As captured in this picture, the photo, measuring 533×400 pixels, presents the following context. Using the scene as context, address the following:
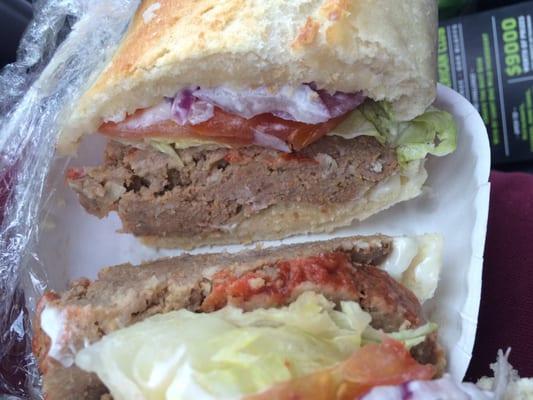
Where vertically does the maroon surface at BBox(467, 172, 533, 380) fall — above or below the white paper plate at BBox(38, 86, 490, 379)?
below

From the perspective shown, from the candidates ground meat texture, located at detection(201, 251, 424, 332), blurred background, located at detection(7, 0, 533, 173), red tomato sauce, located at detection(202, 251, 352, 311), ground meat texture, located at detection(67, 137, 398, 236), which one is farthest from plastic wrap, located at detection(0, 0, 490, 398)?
blurred background, located at detection(7, 0, 533, 173)

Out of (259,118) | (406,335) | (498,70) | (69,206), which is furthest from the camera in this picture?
(498,70)

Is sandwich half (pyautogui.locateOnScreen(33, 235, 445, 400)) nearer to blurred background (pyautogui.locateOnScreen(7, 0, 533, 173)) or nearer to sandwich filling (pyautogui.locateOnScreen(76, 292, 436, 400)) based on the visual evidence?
sandwich filling (pyautogui.locateOnScreen(76, 292, 436, 400))

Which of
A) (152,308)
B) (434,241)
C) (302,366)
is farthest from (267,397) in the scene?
(434,241)

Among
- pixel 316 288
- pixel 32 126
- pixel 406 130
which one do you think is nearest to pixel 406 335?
pixel 316 288

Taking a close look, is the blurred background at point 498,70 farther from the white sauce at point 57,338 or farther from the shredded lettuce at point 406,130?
the white sauce at point 57,338

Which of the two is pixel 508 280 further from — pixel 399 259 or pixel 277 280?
pixel 277 280
